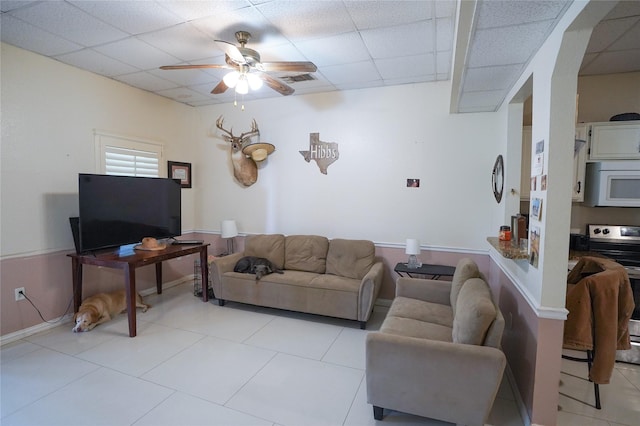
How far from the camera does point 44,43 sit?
283 cm

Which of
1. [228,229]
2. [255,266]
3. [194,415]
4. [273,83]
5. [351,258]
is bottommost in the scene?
[194,415]

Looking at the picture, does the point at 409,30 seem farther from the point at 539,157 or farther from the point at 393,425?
the point at 393,425

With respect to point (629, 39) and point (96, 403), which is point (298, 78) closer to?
point (629, 39)

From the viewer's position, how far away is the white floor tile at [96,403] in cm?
196

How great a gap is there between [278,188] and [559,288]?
344 centimetres

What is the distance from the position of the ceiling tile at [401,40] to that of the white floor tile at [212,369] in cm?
296

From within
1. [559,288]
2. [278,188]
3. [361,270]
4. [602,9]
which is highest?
[602,9]

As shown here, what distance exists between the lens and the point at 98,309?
129 inches

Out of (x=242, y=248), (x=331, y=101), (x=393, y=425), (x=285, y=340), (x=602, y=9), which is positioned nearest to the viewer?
(x=602, y=9)

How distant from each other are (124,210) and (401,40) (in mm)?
3389

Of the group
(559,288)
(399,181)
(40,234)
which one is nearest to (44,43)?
(40,234)

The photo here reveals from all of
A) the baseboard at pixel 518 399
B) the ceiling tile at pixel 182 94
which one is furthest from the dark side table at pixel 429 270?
the ceiling tile at pixel 182 94

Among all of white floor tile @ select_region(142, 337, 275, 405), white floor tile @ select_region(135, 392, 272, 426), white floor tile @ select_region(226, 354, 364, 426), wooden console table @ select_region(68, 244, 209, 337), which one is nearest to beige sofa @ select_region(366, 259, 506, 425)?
white floor tile @ select_region(226, 354, 364, 426)

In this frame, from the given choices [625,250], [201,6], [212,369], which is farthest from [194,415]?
[625,250]
